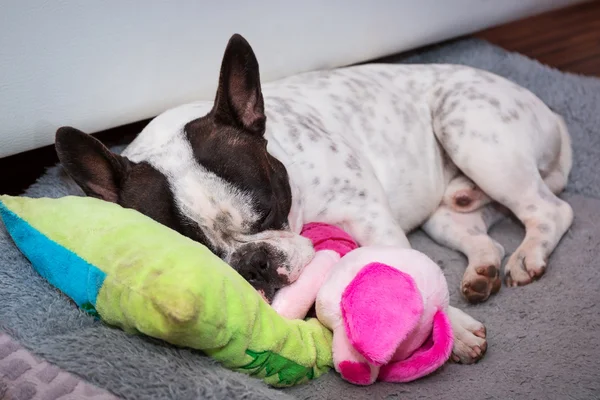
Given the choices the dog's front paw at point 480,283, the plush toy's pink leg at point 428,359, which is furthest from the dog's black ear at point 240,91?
the dog's front paw at point 480,283

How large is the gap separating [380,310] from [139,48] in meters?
1.49

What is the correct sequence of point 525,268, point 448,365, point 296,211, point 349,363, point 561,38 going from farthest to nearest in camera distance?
point 561,38 → point 525,268 → point 296,211 → point 448,365 → point 349,363

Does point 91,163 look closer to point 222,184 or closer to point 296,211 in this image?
point 222,184

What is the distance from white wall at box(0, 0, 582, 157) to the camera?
7.82 ft

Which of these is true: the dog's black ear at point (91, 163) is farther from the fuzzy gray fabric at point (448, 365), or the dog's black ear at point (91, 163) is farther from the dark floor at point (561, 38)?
the dark floor at point (561, 38)

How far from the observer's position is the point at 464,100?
2.82m

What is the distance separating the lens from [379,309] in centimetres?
167

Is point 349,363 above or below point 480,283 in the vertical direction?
above

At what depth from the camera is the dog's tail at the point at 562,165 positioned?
303cm

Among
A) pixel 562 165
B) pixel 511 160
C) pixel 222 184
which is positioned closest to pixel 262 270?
pixel 222 184

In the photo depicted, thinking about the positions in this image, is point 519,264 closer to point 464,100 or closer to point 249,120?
point 464,100

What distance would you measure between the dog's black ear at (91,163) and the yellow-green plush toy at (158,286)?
0.53ft

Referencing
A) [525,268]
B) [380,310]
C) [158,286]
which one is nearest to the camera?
[158,286]

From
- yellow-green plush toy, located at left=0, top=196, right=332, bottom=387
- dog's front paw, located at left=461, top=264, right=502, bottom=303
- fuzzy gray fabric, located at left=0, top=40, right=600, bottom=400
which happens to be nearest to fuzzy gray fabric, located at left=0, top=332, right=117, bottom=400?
fuzzy gray fabric, located at left=0, top=40, right=600, bottom=400
